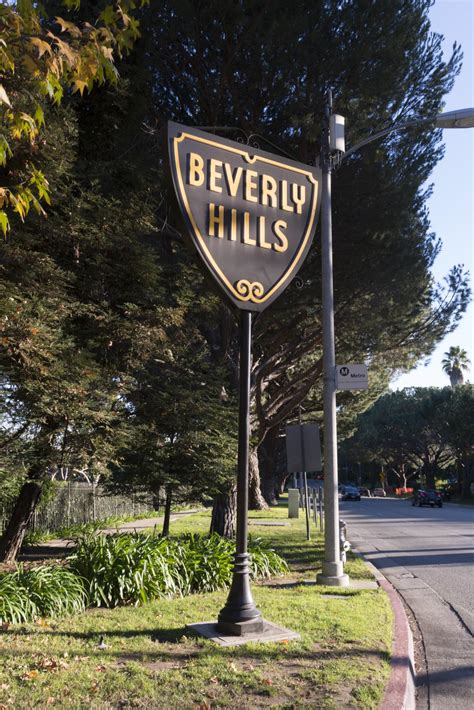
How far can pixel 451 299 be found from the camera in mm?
19578

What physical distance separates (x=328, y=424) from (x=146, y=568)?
3.74 meters

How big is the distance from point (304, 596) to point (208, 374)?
19.7ft

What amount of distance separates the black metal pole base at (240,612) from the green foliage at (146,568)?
1733 millimetres

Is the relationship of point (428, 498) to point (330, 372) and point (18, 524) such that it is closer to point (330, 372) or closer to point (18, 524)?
point (330, 372)

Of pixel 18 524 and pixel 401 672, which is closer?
pixel 401 672

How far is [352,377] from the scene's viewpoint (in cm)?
1002

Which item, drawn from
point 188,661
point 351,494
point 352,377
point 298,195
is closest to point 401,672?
point 188,661

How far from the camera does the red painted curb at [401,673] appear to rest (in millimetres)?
4520

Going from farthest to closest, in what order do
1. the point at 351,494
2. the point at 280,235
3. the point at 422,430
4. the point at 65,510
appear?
the point at 422,430 → the point at 351,494 → the point at 65,510 → the point at 280,235

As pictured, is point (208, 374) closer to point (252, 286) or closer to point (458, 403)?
point (252, 286)

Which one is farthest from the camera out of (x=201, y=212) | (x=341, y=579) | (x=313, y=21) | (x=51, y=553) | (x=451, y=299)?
(x=451, y=299)

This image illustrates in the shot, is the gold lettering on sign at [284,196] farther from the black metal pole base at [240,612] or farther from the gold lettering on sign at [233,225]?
the black metal pole base at [240,612]

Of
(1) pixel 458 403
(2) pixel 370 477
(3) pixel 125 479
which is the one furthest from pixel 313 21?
(2) pixel 370 477

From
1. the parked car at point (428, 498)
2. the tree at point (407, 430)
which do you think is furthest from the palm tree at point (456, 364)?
the parked car at point (428, 498)
